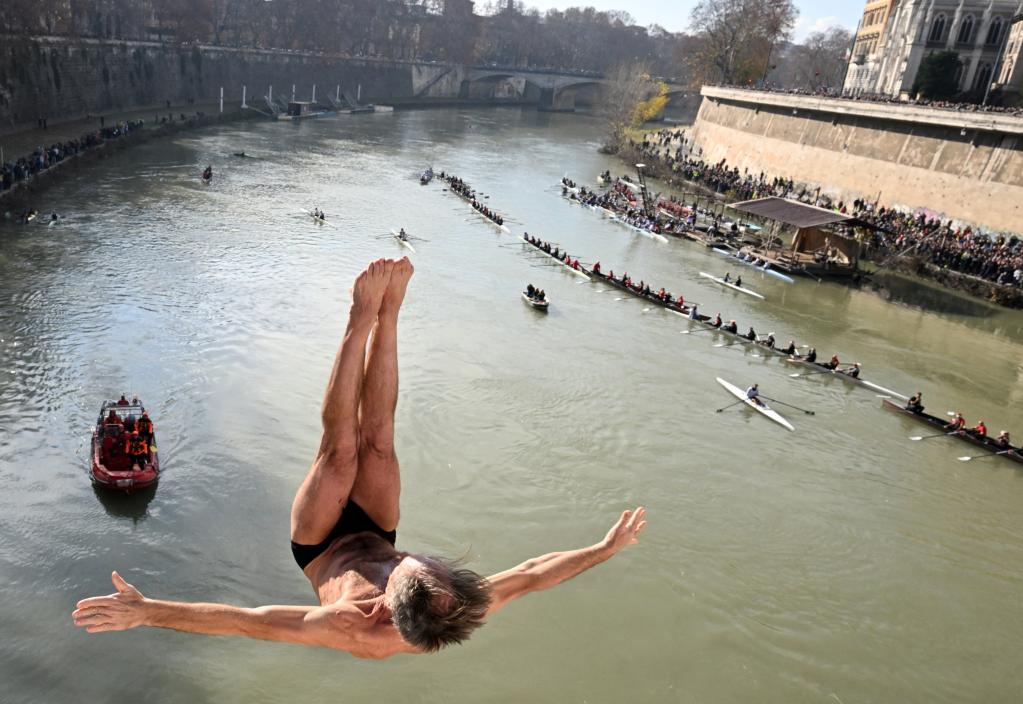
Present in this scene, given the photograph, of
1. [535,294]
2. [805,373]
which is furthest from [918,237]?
[535,294]

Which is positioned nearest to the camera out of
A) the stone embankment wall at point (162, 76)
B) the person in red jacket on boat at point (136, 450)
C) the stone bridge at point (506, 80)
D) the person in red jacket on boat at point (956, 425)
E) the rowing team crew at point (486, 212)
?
the person in red jacket on boat at point (136, 450)

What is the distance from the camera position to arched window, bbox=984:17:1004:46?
136 feet

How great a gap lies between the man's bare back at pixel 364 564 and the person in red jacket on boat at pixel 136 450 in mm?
8938

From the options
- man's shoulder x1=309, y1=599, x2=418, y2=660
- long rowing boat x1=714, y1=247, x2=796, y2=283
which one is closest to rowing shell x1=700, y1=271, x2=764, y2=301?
long rowing boat x1=714, y1=247, x2=796, y2=283

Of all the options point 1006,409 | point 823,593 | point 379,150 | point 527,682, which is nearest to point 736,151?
point 379,150

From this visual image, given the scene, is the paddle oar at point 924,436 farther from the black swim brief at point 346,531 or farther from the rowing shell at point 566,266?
the black swim brief at point 346,531

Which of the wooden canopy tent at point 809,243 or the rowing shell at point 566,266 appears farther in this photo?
the wooden canopy tent at point 809,243

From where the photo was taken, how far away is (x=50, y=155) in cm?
2781

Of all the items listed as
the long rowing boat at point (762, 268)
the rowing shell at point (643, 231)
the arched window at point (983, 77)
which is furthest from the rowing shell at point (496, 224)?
the arched window at point (983, 77)

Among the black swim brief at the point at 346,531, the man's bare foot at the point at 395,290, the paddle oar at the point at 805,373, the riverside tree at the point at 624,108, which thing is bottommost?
the paddle oar at the point at 805,373

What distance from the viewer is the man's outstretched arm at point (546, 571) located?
3.04 metres

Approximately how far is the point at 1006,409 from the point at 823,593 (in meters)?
10.7

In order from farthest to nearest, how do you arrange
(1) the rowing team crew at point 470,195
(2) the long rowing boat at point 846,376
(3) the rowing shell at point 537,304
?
(1) the rowing team crew at point 470,195 < (3) the rowing shell at point 537,304 < (2) the long rowing boat at point 846,376

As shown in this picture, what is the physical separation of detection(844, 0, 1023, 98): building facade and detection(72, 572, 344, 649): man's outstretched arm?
49.5m
